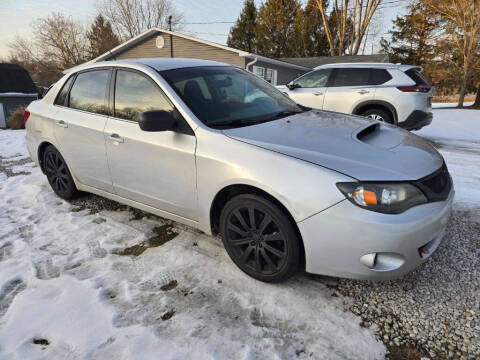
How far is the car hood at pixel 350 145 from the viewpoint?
6.76ft

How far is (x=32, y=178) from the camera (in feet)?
17.2

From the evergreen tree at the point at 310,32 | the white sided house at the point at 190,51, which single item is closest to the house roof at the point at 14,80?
the white sided house at the point at 190,51

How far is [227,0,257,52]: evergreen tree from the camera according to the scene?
39.1 meters

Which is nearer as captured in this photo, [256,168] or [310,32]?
[256,168]

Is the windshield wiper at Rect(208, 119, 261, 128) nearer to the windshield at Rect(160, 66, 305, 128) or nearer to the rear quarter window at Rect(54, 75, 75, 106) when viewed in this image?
the windshield at Rect(160, 66, 305, 128)

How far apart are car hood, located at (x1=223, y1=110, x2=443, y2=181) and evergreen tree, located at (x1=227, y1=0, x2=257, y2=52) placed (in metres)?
39.0

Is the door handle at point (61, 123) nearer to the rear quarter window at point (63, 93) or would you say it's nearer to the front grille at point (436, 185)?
the rear quarter window at point (63, 93)

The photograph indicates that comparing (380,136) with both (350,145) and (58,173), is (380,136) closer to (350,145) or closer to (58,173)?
(350,145)

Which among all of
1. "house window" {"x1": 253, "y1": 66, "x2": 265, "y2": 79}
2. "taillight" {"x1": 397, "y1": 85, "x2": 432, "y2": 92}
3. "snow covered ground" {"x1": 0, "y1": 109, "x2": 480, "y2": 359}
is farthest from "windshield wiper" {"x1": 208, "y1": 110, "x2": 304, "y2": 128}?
"house window" {"x1": 253, "y1": 66, "x2": 265, "y2": 79}

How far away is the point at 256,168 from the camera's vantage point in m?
2.22

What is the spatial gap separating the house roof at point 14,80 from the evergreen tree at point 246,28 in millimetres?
25056

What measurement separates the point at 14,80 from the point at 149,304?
2543cm

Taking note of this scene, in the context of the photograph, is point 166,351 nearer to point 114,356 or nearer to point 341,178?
point 114,356

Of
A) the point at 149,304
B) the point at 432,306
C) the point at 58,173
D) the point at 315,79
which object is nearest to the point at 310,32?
the point at 315,79
